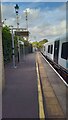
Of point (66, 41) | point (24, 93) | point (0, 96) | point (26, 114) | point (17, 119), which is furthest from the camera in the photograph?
point (66, 41)

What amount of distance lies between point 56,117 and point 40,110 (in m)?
0.55

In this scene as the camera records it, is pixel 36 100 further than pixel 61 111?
Yes

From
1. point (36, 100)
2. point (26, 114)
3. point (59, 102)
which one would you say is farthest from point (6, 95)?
point (26, 114)

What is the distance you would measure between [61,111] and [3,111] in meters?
1.74

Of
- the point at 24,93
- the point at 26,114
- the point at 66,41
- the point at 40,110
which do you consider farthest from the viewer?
the point at 66,41

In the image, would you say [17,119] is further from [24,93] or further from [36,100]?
[24,93]

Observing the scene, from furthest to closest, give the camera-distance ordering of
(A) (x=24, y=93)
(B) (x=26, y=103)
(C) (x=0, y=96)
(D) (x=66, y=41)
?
(D) (x=66, y=41) → (A) (x=24, y=93) → (C) (x=0, y=96) → (B) (x=26, y=103)

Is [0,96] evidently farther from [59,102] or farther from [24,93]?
[59,102]

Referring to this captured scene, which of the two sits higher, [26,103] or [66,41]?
[66,41]

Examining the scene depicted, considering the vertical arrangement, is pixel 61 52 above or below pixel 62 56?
above

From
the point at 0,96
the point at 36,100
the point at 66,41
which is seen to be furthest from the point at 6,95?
the point at 66,41

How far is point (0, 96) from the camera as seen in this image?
895 cm

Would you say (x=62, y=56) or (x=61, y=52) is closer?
(x=62, y=56)

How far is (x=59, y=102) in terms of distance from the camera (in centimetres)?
920
